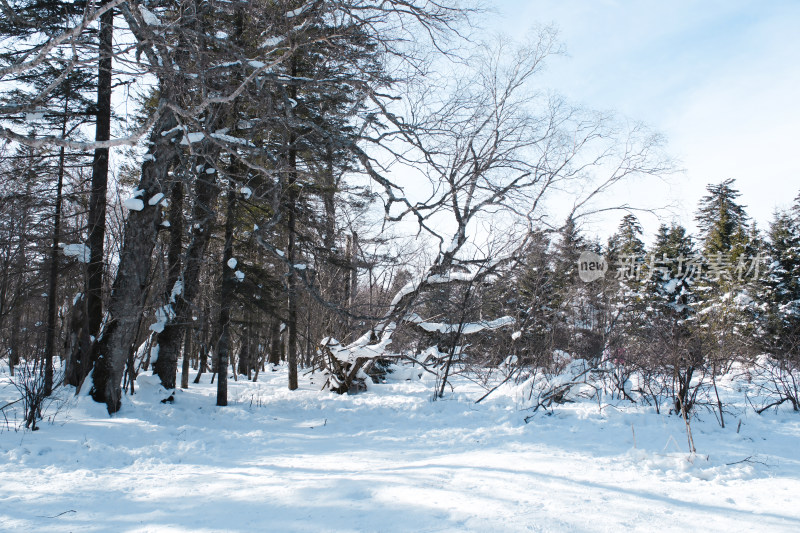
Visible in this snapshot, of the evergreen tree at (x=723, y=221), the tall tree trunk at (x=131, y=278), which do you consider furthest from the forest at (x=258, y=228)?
the evergreen tree at (x=723, y=221)

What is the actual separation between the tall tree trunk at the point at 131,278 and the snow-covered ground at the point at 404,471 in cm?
49

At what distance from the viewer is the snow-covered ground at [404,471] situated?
3.54 m

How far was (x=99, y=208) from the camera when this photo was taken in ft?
30.4

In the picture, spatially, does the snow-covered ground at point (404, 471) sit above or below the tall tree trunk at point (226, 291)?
below

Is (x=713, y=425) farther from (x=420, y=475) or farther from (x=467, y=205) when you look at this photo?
(x=467, y=205)

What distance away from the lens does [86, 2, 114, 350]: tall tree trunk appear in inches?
349

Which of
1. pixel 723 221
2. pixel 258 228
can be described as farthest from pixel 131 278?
pixel 723 221

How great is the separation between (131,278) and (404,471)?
19.5ft

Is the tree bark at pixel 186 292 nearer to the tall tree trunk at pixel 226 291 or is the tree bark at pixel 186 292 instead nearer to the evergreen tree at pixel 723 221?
the tall tree trunk at pixel 226 291

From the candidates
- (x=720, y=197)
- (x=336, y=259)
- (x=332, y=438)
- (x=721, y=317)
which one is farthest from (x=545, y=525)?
(x=720, y=197)

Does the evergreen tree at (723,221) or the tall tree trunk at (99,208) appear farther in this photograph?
the evergreen tree at (723,221)

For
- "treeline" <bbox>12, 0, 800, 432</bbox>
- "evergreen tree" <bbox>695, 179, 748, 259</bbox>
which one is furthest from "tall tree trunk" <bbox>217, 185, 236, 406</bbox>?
"evergreen tree" <bbox>695, 179, 748, 259</bbox>

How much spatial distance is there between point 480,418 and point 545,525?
4.53 metres

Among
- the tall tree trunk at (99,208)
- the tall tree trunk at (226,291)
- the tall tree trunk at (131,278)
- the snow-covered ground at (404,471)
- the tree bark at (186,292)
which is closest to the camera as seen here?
the snow-covered ground at (404,471)
